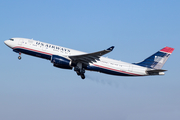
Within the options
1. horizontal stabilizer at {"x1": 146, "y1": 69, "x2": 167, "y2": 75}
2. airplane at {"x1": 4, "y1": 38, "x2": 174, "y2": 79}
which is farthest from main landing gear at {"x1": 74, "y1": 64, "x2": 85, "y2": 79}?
horizontal stabilizer at {"x1": 146, "y1": 69, "x2": 167, "y2": 75}

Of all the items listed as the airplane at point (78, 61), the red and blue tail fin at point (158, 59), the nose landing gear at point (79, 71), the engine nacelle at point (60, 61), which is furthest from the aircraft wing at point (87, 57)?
the red and blue tail fin at point (158, 59)

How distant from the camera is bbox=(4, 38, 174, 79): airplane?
4241cm

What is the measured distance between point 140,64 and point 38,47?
17.3 m

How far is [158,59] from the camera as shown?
155 feet

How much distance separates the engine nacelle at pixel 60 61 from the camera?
137 ft

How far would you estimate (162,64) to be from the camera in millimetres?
46875

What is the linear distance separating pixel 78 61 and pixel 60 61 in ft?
10.3

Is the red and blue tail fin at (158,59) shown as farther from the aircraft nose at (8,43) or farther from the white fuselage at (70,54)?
the aircraft nose at (8,43)

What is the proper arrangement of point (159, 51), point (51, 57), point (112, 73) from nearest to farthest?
point (51, 57), point (112, 73), point (159, 51)

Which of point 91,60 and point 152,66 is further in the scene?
point 152,66

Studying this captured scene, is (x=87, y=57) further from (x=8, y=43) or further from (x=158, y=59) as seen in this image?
(x=8, y=43)

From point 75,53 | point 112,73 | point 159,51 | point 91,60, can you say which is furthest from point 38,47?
point 159,51

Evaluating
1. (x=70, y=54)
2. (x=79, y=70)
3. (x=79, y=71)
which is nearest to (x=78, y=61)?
(x=79, y=70)

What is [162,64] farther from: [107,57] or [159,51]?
[107,57]
